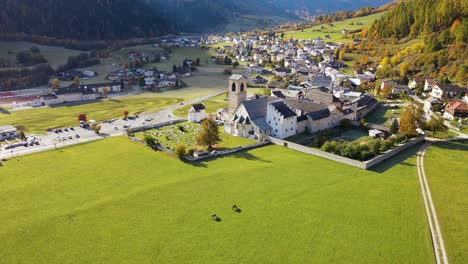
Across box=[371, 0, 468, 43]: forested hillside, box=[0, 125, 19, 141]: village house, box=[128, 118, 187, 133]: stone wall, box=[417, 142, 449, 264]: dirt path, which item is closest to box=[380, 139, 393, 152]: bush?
box=[417, 142, 449, 264]: dirt path

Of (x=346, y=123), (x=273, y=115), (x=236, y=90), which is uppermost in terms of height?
(x=236, y=90)

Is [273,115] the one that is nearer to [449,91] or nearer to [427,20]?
[449,91]

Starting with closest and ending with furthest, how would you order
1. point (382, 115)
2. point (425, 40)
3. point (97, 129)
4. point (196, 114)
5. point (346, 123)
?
point (97, 129)
point (346, 123)
point (196, 114)
point (382, 115)
point (425, 40)

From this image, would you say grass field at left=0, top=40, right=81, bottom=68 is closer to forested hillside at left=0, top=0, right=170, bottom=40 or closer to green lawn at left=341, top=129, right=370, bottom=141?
forested hillside at left=0, top=0, right=170, bottom=40

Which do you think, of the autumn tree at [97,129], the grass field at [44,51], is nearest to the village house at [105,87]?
the autumn tree at [97,129]

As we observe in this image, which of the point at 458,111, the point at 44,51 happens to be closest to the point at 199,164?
the point at 458,111

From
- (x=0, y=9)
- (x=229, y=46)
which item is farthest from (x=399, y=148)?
(x=0, y=9)

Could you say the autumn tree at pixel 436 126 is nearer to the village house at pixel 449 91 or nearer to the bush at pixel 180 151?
the village house at pixel 449 91

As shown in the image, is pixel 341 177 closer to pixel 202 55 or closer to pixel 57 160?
pixel 57 160
